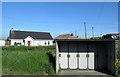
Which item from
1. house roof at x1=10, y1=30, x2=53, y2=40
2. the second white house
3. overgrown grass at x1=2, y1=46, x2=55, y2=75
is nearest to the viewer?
overgrown grass at x1=2, y1=46, x2=55, y2=75

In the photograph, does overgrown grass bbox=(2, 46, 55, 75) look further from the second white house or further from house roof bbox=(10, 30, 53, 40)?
house roof bbox=(10, 30, 53, 40)

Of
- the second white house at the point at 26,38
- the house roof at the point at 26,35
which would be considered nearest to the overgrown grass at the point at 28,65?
the second white house at the point at 26,38

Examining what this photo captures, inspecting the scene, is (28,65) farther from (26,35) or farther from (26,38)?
(26,35)

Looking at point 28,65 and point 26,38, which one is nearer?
point 28,65

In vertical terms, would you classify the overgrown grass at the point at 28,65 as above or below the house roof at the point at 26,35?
below

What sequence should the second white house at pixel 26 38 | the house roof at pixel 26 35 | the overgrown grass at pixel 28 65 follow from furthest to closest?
1. the house roof at pixel 26 35
2. the second white house at pixel 26 38
3. the overgrown grass at pixel 28 65

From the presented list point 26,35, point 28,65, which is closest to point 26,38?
point 26,35

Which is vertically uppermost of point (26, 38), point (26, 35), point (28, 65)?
point (26, 35)

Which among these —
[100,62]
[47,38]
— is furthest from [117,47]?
[47,38]

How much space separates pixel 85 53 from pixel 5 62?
569cm

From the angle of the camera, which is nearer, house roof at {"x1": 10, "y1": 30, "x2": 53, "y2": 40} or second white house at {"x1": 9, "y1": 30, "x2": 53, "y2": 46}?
second white house at {"x1": 9, "y1": 30, "x2": 53, "y2": 46}

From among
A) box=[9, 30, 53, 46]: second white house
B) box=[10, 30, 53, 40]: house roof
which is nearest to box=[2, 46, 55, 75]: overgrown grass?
box=[9, 30, 53, 46]: second white house

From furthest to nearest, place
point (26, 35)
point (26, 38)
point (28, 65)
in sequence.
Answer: point (26, 35) < point (26, 38) < point (28, 65)

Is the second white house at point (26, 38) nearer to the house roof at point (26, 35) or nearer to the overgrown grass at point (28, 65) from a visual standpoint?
the house roof at point (26, 35)
